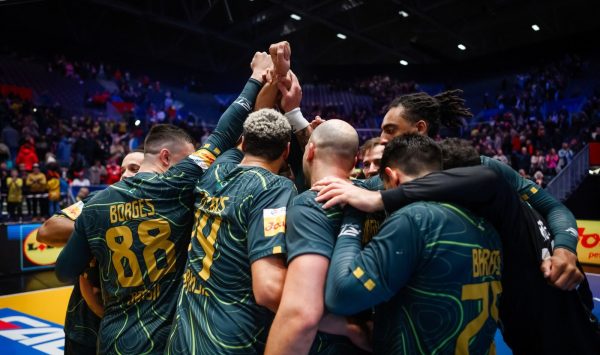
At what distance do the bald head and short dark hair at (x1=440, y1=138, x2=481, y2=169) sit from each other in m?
0.52

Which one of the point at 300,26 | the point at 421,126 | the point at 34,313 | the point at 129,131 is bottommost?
the point at 34,313

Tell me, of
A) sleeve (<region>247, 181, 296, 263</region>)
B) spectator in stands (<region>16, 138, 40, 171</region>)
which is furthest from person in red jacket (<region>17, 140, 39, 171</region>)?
sleeve (<region>247, 181, 296, 263</region>)

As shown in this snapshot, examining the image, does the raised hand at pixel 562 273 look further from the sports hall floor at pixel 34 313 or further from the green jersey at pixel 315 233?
the sports hall floor at pixel 34 313

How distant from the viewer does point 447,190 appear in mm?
1822

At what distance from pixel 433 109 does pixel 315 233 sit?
162cm

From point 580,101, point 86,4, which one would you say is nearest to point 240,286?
point 580,101

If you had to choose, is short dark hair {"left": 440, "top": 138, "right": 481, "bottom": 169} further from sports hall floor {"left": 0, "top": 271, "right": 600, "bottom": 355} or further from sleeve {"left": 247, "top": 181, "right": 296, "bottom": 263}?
sports hall floor {"left": 0, "top": 271, "right": 600, "bottom": 355}

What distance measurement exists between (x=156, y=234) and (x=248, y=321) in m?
0.79

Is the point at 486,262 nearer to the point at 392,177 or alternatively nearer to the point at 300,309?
the point at 392,177

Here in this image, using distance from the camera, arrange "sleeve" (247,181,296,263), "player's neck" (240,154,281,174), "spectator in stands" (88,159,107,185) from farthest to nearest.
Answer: "spectator in stands" (88,159,107,185) < "player's neck" (240,154,281,174) < "sleeve" (247,181,296,263)

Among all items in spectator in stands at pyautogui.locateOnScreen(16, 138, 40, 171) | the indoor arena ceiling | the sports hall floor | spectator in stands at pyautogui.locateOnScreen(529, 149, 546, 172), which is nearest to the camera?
the sports hall floor

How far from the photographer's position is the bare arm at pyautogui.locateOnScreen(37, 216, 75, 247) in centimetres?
284

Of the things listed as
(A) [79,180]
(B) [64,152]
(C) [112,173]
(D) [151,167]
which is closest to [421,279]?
(D) [151,167]

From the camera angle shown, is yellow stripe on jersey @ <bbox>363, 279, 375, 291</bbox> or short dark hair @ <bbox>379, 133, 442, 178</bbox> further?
short dark hair @ <bbox>379, 133, 442, 178</bbox>
